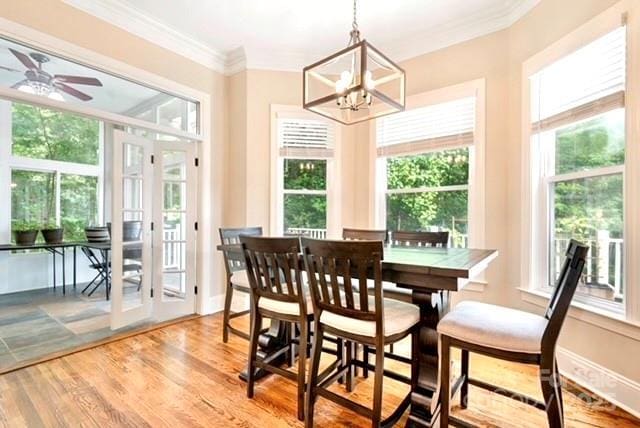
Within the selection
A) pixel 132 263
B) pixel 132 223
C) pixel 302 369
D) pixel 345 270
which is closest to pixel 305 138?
pixel 132 223

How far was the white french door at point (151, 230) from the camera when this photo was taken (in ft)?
10.6

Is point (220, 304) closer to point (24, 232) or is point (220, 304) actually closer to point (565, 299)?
point (24, 232)

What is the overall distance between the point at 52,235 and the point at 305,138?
163 inches

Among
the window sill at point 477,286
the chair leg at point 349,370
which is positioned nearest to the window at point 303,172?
the window sill at point 477,286

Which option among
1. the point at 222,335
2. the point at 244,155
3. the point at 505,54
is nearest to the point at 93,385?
the point at 222,335

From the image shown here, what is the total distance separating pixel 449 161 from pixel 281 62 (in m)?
2.25

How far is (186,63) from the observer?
3635 millimetres

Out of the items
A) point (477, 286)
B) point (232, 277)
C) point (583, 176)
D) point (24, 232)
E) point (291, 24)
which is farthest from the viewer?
point (24, 232)

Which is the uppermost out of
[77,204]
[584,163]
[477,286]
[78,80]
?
[78,80]

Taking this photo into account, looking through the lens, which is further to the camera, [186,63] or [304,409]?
[186,63]

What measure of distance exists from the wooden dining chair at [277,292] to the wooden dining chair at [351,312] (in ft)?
0.35

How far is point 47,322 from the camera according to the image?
3570 mm

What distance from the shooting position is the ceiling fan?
8.28ft

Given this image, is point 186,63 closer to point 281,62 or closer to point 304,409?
point 281,62
